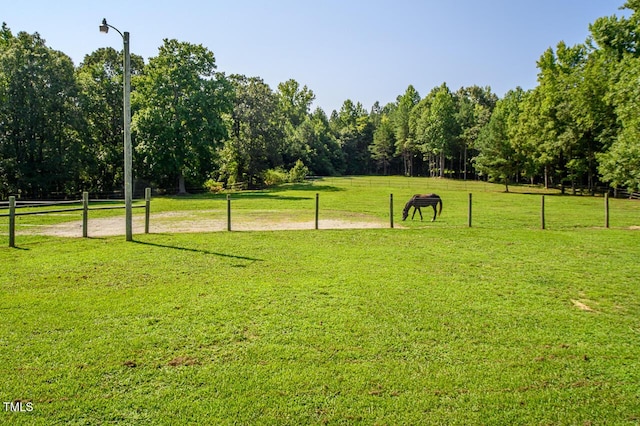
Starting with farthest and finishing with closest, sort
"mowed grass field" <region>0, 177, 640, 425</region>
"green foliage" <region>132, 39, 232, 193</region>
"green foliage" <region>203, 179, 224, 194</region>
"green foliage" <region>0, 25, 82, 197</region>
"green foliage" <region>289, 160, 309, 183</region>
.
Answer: "green foliage" <region>289, 160, 309, 183</region> → "green foliage" <region>203, 179, 224, 194</region> → "green foliage" <region>132, 39, 232, 193</region> → "green foliage" <region>0, 25, 82, 197</region> → "mowed grass field" <region>0, 177, 640, 425</region>

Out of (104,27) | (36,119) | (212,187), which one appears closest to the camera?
(104,27)

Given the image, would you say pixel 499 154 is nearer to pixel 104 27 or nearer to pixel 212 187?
pixel 212 187

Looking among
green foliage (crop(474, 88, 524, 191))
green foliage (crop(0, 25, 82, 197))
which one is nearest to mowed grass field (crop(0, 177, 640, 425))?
green foliage (crop(0, 25, 82, 197))

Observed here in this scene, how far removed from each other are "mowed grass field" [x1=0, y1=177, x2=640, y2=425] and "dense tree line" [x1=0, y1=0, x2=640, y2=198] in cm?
2148

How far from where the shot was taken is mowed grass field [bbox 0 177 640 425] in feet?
11.6

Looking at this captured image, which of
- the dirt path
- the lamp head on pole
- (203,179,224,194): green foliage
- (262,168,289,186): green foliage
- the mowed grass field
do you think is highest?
the lamp head on pole

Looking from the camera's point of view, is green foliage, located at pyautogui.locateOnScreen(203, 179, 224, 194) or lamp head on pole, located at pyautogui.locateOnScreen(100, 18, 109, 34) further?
green foliage, located at pyautogui.locateOnScreen(203, 179, 224, 194)

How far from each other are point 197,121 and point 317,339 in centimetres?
3672

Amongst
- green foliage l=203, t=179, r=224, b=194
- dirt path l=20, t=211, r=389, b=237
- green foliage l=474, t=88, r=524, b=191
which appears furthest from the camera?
green foliage l=474, t=88, r=524, b=191

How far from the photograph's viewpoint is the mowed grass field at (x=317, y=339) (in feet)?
11.6

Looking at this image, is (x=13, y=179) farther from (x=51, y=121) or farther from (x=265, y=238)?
(x=265, y=238)

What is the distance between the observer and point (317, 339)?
490 centimetres

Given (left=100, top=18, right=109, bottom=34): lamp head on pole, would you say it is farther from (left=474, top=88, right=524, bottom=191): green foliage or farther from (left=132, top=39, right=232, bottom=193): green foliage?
(left=474, top=88, right=524, bottom=191): green foliage

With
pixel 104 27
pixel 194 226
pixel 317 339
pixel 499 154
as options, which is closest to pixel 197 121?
pixel 194 226
